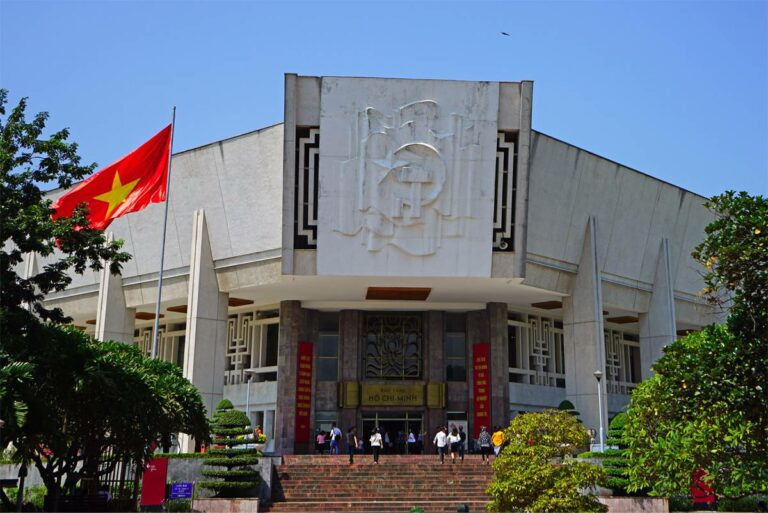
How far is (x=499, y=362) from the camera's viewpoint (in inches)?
1384

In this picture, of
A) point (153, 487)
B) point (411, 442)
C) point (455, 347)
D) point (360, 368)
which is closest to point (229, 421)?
point (153, 487)

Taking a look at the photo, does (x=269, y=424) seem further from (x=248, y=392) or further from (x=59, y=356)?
(x=59, y=356)

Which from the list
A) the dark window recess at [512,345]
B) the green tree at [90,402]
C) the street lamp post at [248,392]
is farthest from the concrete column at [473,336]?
the green tree at [90,402]

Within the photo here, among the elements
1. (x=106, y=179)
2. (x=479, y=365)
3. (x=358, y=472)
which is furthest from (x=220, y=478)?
(x=479, y=365)

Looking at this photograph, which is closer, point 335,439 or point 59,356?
point 59,356

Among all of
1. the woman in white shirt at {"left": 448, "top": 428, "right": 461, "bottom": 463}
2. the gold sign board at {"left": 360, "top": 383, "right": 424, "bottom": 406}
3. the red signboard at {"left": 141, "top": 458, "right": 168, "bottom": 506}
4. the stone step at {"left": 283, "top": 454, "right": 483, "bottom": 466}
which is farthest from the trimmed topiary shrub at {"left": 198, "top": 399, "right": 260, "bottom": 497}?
the gold sign board at {"left": 360, "top": 383, "right": 424, "bottom": 406}

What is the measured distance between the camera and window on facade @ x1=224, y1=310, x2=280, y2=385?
37281 millimetres

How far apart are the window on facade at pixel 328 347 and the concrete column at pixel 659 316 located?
1285 cm

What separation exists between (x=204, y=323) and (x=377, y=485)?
9.75 meters

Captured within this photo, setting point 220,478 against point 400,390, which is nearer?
point 220,478

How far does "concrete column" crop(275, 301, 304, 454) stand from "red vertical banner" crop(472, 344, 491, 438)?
7.38 meters

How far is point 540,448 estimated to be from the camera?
1900cm

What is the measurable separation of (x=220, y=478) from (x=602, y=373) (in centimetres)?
1450

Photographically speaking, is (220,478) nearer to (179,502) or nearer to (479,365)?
(179,502)
